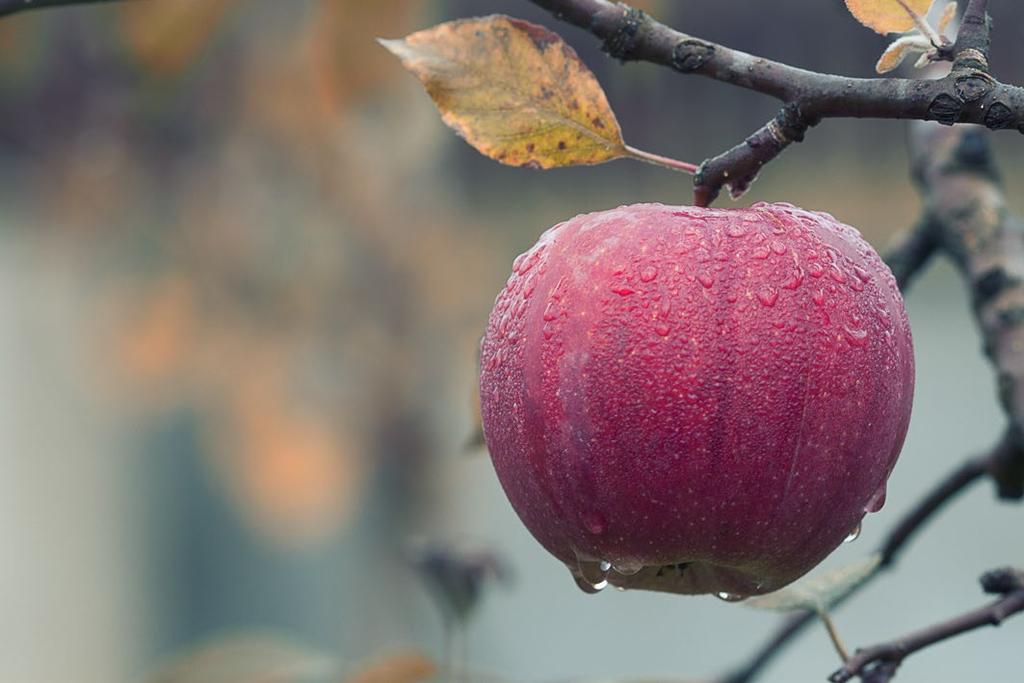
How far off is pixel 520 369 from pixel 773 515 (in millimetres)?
93

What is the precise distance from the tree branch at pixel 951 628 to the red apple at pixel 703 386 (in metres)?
0.06

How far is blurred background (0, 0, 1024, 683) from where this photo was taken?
5.65 ft

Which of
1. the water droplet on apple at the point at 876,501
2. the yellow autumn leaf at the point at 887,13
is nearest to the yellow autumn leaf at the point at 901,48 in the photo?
the yellow autumn leaf at the point at 887,13

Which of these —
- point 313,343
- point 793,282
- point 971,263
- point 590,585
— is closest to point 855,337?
point 793,282

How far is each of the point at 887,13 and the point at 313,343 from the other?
6.05 feet

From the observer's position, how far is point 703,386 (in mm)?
380

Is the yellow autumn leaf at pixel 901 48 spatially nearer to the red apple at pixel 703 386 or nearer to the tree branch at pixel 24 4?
the red apple at pixel 703 386

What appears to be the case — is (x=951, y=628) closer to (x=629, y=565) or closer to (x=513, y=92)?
(x=629, y=565)

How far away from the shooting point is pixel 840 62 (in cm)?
219

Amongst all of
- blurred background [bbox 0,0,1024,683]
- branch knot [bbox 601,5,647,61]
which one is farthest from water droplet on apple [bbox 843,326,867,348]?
blurred background [bbox 0,0,1024,683]

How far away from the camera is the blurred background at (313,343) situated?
172cm

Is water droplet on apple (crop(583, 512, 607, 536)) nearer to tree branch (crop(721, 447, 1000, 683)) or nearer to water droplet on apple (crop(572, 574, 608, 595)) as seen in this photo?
water droplet on apple (crop(572, 574, 608, 595))

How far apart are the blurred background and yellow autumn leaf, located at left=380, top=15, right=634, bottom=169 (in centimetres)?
17

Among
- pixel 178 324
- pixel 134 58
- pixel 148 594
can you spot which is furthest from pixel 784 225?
pixel 148 594
